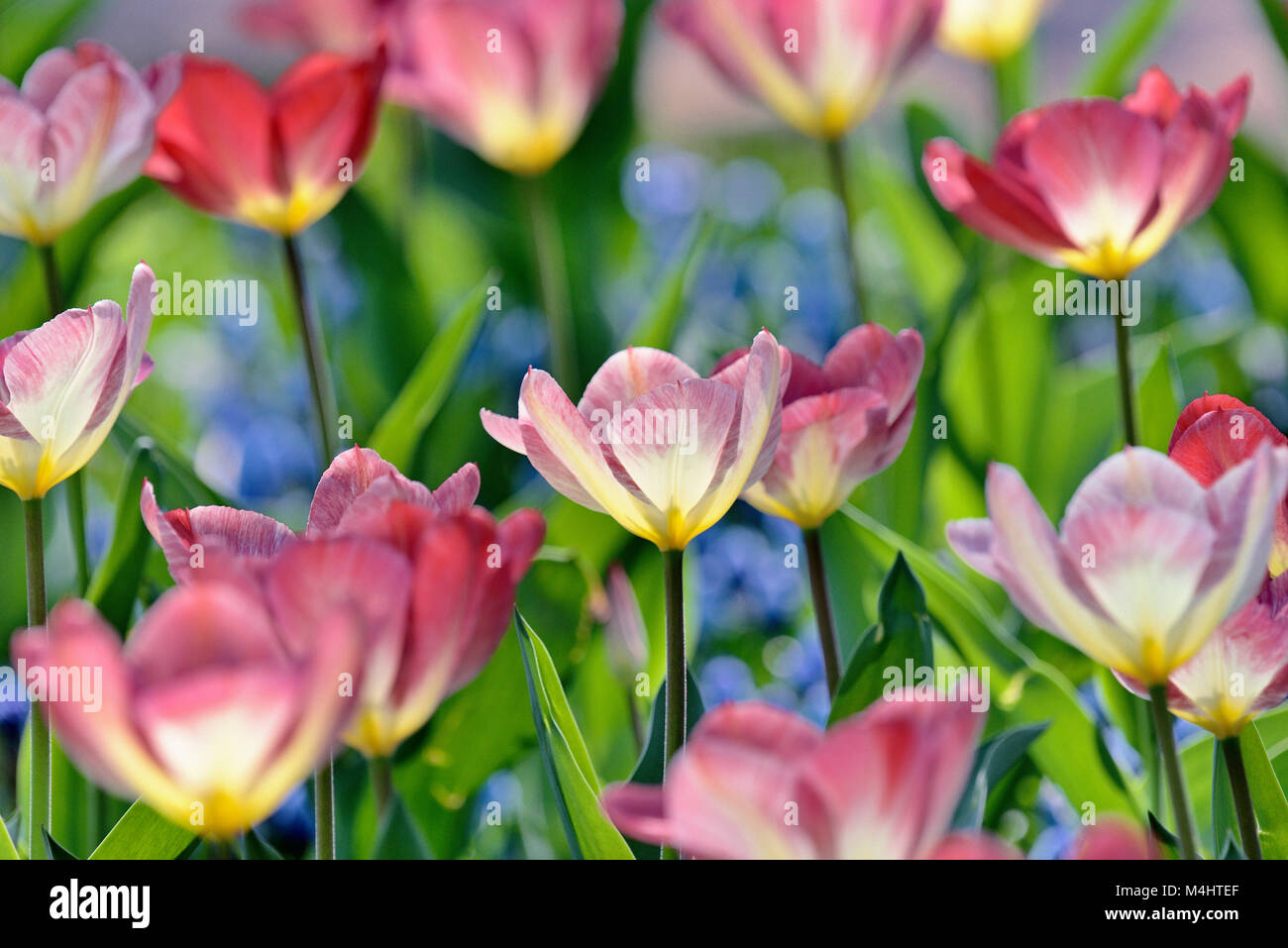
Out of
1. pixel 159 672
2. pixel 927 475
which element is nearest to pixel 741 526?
pixel 927 475

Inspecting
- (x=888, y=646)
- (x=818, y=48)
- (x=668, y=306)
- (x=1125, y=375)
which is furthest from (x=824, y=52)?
(x=888, y=646)

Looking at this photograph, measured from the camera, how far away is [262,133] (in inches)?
24.4

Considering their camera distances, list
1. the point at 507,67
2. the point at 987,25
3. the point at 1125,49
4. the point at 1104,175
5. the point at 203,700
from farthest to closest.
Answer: the point at 1125,49
the point at 987,25
the point at 507,67
the point at 1104,175
the point at 203,700

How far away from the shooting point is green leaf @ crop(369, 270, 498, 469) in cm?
73

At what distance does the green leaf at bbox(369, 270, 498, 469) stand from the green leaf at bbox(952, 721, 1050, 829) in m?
0.41

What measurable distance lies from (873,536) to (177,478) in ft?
1.23

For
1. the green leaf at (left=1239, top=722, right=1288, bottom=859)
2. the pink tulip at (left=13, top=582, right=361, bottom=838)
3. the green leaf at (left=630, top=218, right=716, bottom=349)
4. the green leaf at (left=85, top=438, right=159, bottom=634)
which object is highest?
the green leaf at (left=630, top=218, right=716, bottom=349)

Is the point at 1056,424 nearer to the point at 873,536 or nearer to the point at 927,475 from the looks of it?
the point at 927,475

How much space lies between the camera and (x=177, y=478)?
2.14ft

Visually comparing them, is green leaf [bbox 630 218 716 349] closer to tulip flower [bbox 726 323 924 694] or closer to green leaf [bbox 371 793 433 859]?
tulip flower [bbox 726 323 924 694]

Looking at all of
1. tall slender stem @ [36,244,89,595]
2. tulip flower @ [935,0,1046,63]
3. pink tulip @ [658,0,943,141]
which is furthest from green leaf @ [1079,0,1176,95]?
tall slender stem @ [36,244,89,595]

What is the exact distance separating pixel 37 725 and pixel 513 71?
51 centimetres

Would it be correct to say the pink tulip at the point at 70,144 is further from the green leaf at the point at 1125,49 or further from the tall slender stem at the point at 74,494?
the green leaf at the point at 1125,49

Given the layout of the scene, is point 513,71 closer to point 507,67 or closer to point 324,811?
point 507,67
